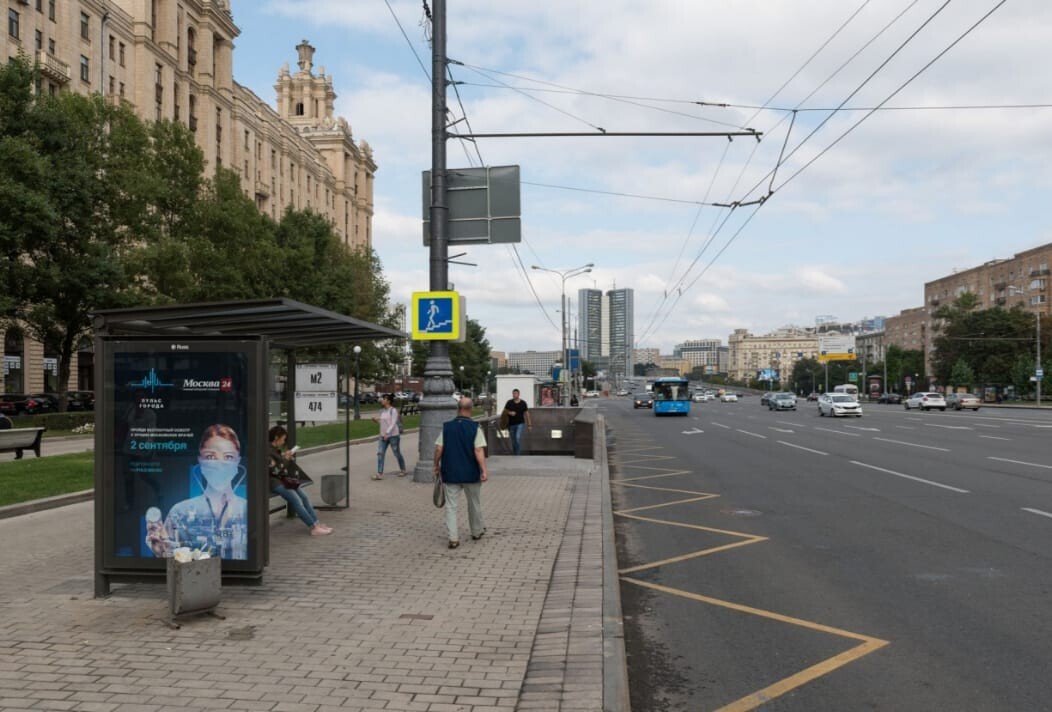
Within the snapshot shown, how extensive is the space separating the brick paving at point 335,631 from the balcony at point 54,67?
156ft

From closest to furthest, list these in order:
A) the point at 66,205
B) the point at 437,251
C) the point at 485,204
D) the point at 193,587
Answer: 1. the point at 193,587
2. the point at 437,251
3. the point at 485,204
4. the point at 66,205

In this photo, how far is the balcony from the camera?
155 feet

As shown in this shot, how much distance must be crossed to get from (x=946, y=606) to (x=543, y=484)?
8.24m

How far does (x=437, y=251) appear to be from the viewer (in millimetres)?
14539

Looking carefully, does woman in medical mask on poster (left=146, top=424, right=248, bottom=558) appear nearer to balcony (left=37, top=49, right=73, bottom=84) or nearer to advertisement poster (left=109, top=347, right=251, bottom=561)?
advertisement poster (left=109, top=347, right=251, bottom=561)

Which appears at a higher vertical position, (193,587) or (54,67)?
(54,67)

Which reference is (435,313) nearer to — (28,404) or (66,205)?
(66,205)

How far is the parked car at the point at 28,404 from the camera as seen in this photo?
40688mm

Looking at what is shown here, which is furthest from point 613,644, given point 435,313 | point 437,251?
point 437,251

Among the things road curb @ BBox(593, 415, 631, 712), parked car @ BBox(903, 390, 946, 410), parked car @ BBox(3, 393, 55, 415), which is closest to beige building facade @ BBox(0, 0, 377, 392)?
parked car @ BBox(3, 393, 55, 415)

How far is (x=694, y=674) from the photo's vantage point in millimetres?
5062

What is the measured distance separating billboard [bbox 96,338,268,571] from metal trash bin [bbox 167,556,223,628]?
0.46m

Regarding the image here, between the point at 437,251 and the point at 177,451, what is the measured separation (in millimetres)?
8642

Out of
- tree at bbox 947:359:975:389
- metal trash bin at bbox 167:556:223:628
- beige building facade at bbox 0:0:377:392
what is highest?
beige building facade at bbox 0:0:377:392
